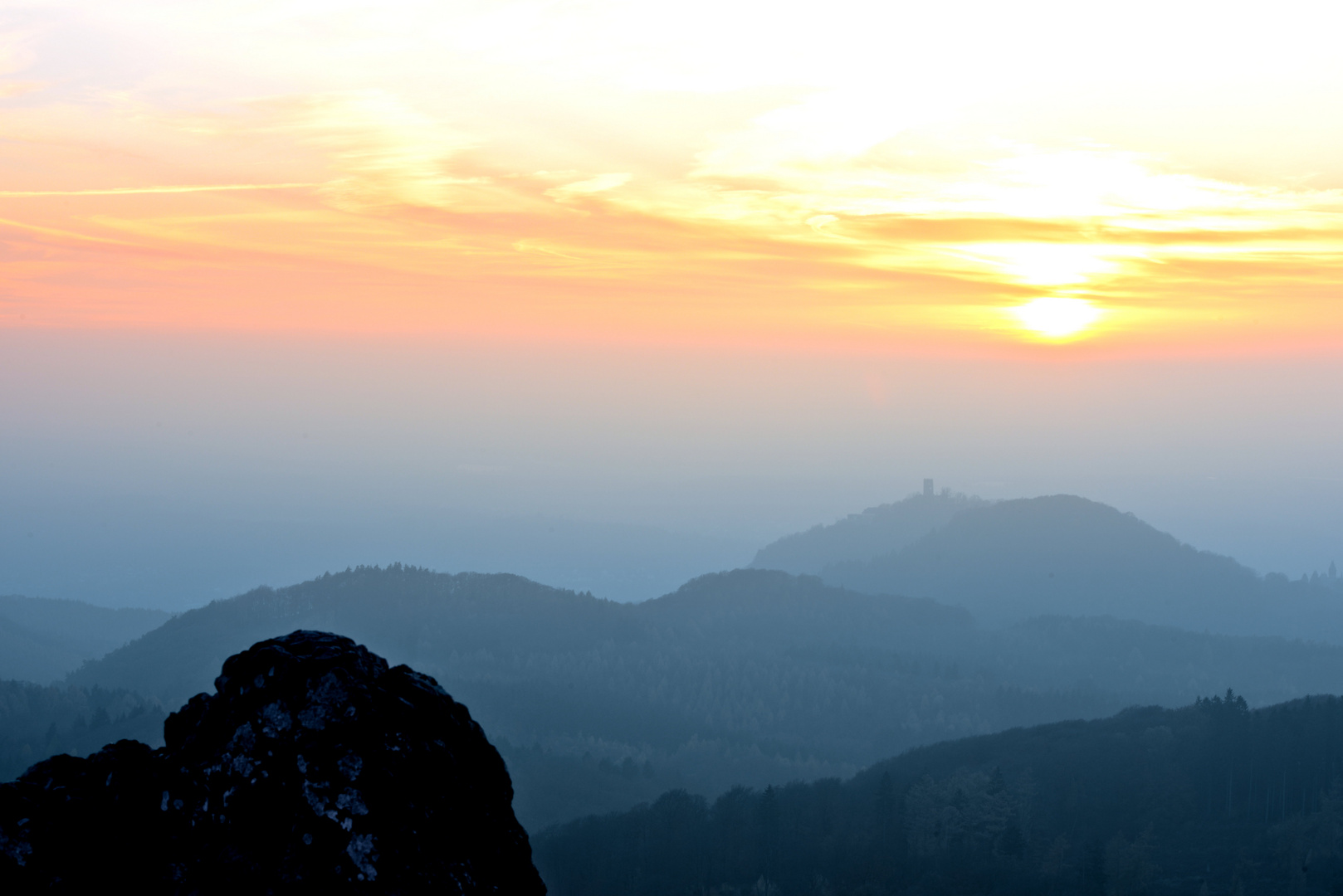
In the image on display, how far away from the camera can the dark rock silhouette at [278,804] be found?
52.5 ft

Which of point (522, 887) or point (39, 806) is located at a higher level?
point (39, 806)

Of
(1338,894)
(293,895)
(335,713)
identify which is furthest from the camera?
(1338,894)

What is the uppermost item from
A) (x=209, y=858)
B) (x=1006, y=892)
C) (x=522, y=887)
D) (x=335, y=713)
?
(x=335, y=713)

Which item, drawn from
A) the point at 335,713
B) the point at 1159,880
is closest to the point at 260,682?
the point at 335,713

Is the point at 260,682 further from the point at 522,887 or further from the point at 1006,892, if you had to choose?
the point at 1006,892

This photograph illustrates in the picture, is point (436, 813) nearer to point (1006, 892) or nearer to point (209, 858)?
point (209, 858)

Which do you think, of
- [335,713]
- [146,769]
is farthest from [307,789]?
[146,769]

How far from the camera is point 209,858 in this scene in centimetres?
1628

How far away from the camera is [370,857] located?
1591 centimetres

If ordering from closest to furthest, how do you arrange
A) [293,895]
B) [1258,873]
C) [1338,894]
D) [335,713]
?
[293,895] < [335,713] < [1338,894] < [1258,873]

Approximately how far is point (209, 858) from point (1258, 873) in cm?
21941

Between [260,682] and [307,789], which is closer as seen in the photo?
[307,789]

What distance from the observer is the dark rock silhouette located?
16000 mm

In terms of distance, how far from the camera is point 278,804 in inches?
639
